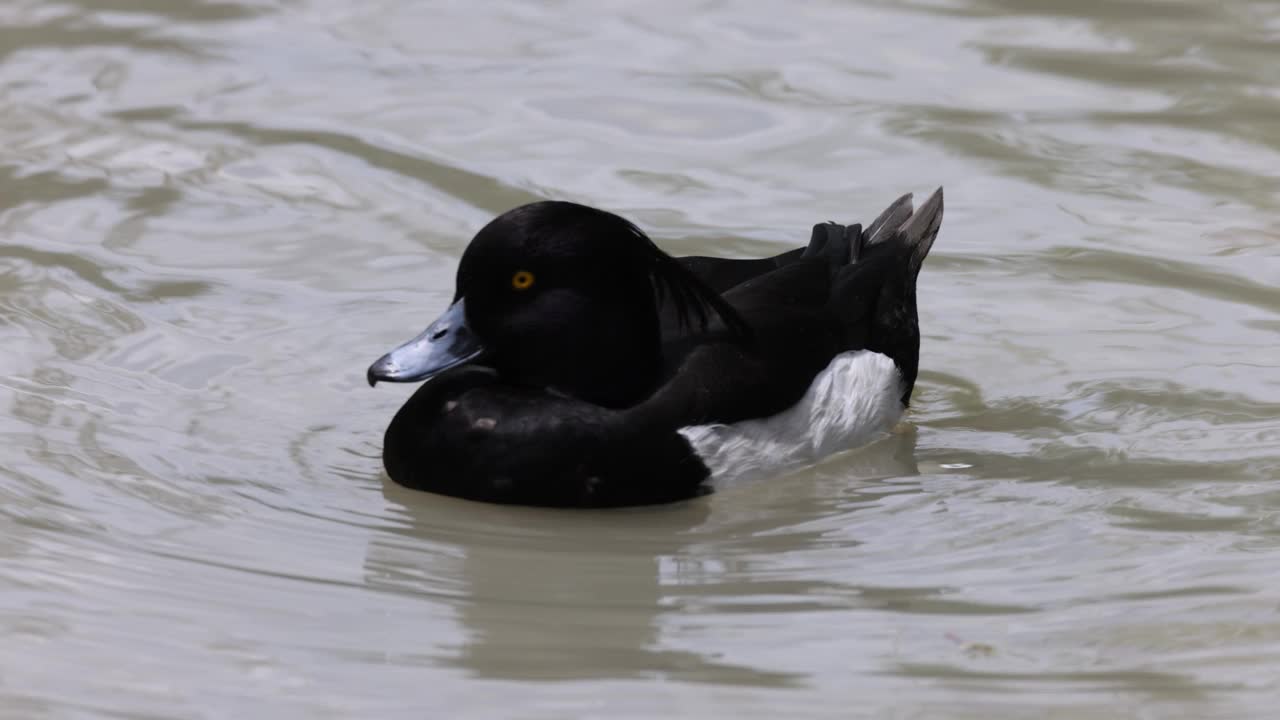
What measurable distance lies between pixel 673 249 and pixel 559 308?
2280mm

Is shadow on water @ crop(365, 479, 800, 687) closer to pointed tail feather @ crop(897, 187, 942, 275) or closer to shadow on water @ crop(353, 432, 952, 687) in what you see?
shadow on water @ crop(353, 432, 952, 687)

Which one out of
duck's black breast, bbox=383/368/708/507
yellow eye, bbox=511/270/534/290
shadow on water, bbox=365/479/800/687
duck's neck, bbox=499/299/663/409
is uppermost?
yellow eye, bbox=511/270/534/290

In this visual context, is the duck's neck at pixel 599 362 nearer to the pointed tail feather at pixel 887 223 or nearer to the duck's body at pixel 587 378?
the duck's body at pixel 587 378

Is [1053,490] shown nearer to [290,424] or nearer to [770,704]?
[770,704]

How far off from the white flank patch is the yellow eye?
59 cm

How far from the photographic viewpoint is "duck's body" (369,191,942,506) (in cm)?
554

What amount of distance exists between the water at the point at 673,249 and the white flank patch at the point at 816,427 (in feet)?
0.30

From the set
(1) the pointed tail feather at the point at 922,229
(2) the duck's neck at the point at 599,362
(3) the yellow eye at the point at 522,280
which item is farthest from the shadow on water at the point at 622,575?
(1) the pointed tail feather at the point at 922,229

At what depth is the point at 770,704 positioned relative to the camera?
13.9 feet

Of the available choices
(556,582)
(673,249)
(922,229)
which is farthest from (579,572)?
(673,249)

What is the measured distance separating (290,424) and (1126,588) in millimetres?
2563

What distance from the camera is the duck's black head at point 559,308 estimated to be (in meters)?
5.54

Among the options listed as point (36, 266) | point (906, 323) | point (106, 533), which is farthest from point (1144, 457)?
point (36, 266)

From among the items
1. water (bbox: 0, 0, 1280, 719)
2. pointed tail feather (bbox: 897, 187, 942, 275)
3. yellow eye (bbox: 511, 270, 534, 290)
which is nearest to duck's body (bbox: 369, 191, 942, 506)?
yellow eye (bbox: 511, 270, 534, 290)
